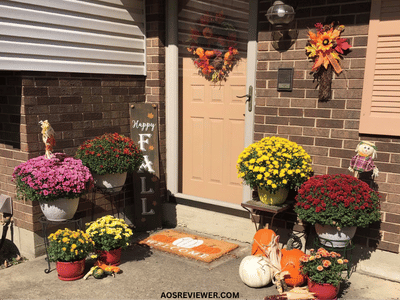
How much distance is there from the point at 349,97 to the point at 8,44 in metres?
3.61

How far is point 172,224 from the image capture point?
18.9 ft

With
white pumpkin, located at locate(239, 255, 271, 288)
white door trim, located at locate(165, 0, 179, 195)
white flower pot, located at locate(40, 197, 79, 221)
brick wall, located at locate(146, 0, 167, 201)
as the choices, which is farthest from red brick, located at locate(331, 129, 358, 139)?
white flower pot, located at locate(40, 197, 79, 221)

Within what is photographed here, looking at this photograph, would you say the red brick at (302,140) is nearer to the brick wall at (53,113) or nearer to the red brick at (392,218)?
the red brick at (392,218)

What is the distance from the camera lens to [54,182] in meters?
4.03

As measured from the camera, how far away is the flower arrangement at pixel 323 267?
358 centimetres

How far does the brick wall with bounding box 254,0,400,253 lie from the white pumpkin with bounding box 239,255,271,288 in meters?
0.93

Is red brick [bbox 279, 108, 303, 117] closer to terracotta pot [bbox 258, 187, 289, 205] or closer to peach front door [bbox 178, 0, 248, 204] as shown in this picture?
peach front door [bbox 178, 0, 248, 204]

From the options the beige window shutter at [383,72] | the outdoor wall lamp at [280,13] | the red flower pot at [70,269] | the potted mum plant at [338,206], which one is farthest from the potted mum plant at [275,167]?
the red flower pot at [70,269]

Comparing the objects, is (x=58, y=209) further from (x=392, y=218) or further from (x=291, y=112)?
(x=392, y=218)

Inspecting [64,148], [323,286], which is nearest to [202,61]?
[64,148]

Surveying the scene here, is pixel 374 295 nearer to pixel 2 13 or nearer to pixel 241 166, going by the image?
pixel 241 166

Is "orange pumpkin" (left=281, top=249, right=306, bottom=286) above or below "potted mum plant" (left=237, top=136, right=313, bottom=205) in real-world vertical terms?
below

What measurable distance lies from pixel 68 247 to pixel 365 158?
10.1 ft

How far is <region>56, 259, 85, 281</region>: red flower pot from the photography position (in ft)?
13.3
